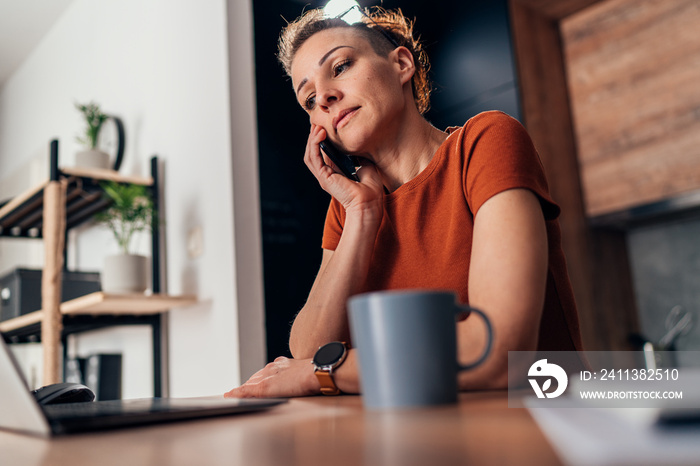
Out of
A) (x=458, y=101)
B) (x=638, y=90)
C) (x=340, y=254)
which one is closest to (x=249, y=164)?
(x=458, y=101)

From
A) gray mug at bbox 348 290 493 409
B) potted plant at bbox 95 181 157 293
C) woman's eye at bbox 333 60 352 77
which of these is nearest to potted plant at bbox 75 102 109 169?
potted plant at bbox 95 181 157 293

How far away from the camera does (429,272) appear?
103cm

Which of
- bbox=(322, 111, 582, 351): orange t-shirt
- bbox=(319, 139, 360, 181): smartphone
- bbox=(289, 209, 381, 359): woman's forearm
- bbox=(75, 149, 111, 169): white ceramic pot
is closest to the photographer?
bbox=(322, 111, 582, 351): orange t-shirt

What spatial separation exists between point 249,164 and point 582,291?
1.33 metres

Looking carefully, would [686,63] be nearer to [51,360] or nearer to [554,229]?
[554,229]

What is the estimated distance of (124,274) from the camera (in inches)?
83.7

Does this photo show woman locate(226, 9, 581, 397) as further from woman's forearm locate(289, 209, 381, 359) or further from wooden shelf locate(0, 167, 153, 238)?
wooden shelf locate(0, 167, 153, 238)

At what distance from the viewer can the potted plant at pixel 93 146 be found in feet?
8.60

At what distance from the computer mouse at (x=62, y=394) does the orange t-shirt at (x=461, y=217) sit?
49 centimetres

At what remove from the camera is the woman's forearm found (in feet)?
3.35

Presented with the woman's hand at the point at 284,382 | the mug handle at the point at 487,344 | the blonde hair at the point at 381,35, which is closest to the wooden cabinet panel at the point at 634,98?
the blonde hair at the point at 381,35

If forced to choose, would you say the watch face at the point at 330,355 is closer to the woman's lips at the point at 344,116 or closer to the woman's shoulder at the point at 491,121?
the woman's shoulder at the point at 491,121

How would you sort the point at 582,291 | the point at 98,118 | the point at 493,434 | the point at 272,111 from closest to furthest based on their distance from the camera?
the point at 493,434
the point at 272,111
the point at 582,291
the point at 98,118

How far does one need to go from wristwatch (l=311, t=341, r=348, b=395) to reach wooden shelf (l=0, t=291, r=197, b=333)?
1429 millimetres
